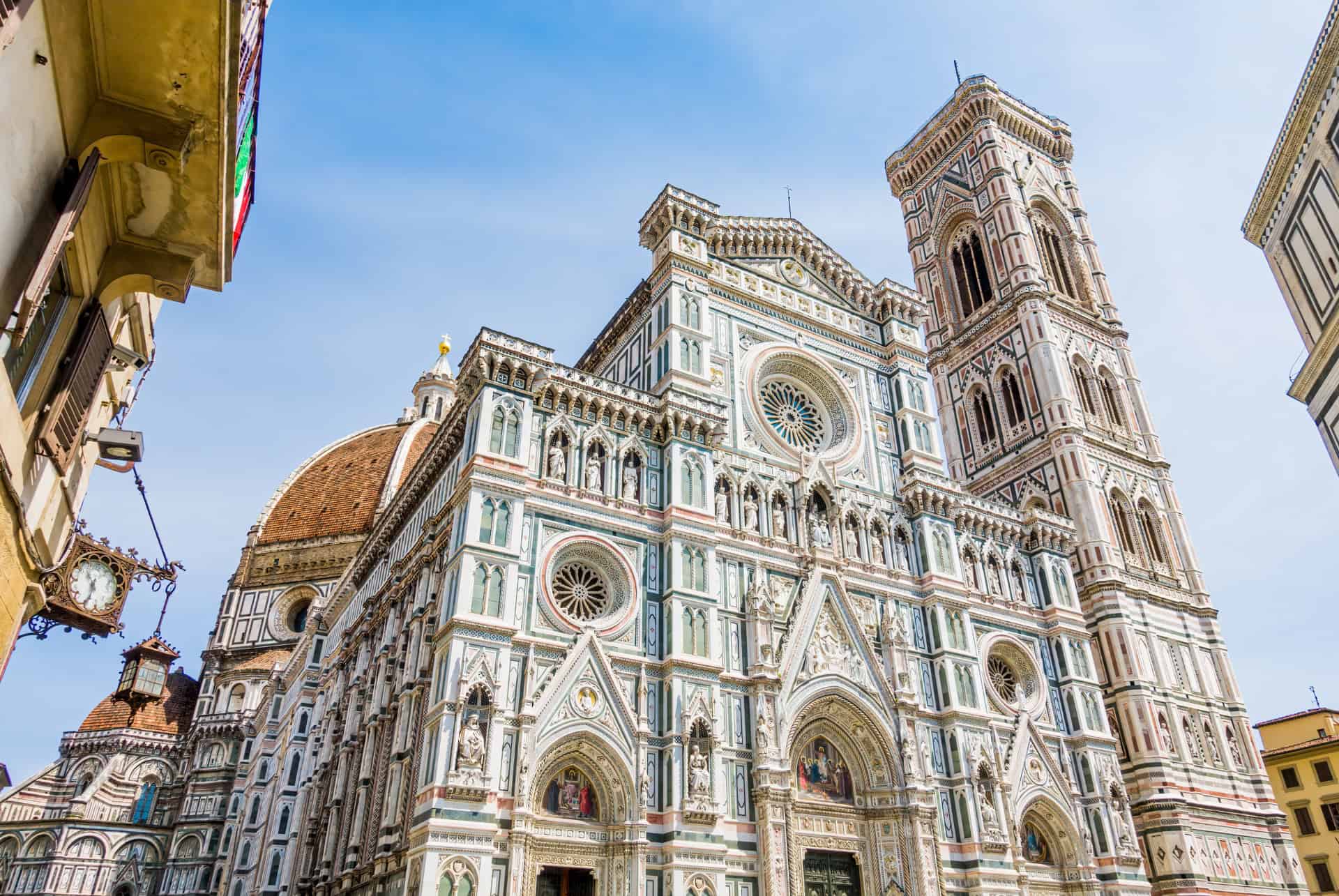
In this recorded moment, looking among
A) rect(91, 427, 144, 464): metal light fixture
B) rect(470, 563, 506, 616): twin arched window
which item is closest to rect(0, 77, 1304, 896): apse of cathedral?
rect(470, 563, 506, 616): twin arched window

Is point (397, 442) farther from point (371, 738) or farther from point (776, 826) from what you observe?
point (776, 826)

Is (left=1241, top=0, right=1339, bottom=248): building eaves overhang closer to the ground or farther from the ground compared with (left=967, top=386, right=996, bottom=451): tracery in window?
closer to the ground

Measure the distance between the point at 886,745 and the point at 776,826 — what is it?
450 cm

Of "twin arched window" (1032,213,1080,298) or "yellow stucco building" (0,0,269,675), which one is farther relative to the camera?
"twin arched window" (1032,213,1080,298)

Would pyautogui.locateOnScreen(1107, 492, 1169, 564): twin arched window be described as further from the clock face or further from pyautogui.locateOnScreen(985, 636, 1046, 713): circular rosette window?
the clock face

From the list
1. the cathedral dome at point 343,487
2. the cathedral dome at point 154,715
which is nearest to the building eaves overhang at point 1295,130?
the cathedral dome at point 343,487

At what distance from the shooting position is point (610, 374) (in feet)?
99.9

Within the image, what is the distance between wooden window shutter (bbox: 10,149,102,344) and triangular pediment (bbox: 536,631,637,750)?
14579 mm

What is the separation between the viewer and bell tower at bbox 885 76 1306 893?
30.2 meters

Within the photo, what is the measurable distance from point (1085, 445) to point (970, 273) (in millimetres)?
11845

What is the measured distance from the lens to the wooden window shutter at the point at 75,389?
25.8ft

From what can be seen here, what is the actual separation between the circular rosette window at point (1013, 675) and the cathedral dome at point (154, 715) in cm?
3649

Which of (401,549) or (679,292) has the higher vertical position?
(679,292)

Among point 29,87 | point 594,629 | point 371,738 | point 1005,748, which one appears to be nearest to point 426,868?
point 594,629
